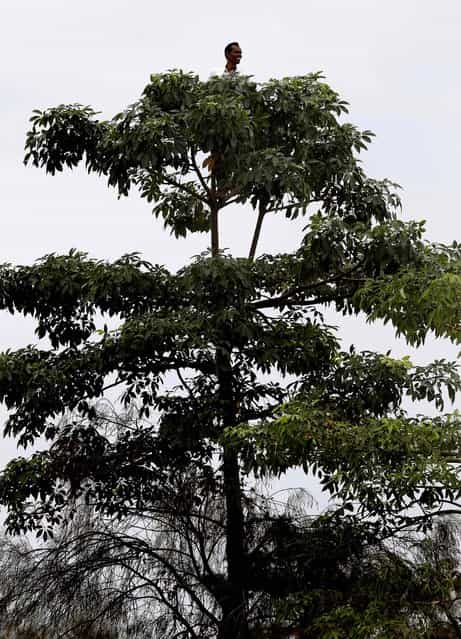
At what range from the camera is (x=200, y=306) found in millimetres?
7465

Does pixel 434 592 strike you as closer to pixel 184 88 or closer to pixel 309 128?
pixel 309 128

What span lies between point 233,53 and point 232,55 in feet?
0.06

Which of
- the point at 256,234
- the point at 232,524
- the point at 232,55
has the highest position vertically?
the point at 232,55

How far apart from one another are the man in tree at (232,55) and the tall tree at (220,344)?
547mm

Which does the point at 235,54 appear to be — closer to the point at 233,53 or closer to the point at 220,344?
the point at 233,53

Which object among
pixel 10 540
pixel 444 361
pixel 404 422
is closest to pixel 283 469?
pixel 404 422

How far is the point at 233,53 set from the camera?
8.37m

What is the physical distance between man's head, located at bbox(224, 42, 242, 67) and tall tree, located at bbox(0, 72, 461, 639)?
57 centimetres

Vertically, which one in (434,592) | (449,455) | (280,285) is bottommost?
(434,592)

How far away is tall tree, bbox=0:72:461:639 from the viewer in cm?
730

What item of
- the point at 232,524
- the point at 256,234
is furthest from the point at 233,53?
the point at 232,524

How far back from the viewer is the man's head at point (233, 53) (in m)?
8.35

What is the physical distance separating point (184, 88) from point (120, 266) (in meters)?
1.33

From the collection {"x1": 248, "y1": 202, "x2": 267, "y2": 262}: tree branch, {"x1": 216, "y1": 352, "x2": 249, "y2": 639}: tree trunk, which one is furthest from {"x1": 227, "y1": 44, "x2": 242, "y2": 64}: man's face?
{"x1": 216, "y1": 352, "x2": 249, "y2": 639}: tree trunk
